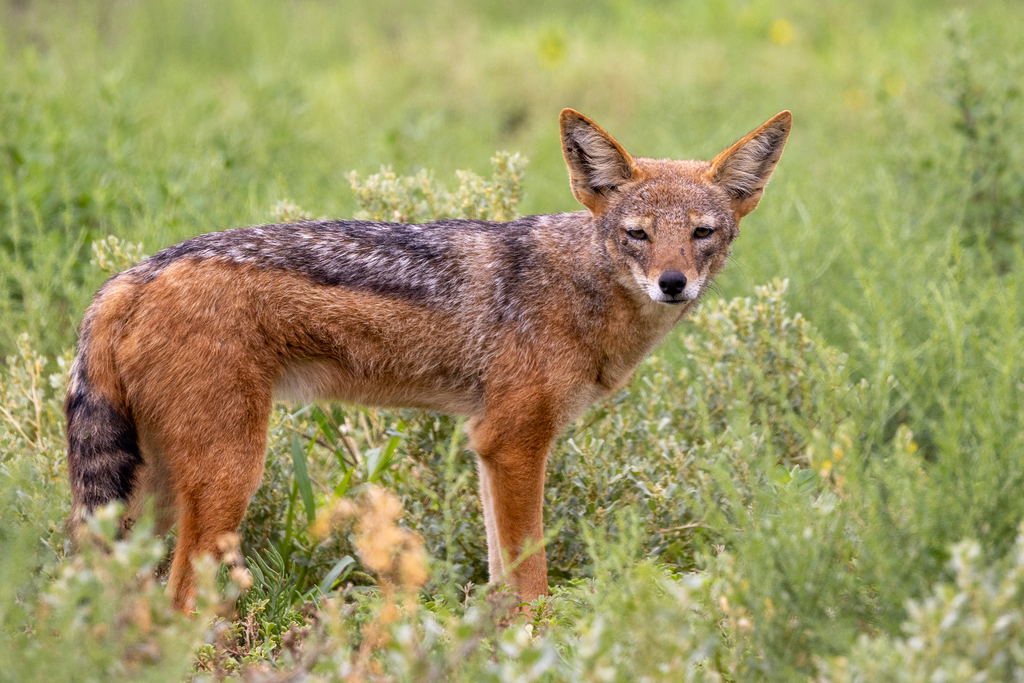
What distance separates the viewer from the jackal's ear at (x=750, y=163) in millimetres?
4336

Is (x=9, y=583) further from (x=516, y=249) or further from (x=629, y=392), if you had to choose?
(x=629, y=392)

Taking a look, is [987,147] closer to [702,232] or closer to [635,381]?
[635,381]

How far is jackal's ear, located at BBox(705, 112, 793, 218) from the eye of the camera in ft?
14.2

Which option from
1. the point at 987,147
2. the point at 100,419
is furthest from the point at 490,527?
the point at 987,147

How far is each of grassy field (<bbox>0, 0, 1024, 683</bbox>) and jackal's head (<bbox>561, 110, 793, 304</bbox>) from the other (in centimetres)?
54

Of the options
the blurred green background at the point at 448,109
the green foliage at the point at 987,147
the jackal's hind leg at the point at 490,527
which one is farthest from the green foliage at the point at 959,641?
the green foliage at the point at 987,147

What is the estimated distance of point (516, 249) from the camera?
4434 mm

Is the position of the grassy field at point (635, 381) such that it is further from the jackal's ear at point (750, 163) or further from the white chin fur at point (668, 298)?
the jackal's ear at point (750, 163)

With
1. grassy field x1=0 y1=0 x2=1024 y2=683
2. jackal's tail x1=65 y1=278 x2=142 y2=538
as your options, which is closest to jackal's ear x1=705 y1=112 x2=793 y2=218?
grassy field x1=0 y1=0 x2=1024 y2=683

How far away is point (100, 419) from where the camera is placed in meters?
3.53

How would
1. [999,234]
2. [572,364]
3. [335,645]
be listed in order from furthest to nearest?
[999,234]
[572,364]
[335,645]

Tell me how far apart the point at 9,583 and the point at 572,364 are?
2402mm

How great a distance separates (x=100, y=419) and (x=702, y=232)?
100 inches

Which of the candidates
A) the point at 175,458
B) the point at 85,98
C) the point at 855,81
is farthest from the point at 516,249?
the point at 855,81
